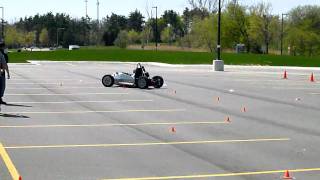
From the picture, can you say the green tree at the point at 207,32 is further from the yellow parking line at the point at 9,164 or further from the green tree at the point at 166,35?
the yellow parking line at the point at 9,164

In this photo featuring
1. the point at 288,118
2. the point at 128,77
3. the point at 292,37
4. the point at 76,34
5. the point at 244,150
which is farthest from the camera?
the point at 76,34

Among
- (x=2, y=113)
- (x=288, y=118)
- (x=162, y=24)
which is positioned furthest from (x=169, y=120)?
(x=162, y=24)

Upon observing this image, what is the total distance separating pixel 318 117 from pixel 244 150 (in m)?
5.47

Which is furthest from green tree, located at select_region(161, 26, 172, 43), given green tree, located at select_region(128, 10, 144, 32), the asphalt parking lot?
the asphalt parking lot

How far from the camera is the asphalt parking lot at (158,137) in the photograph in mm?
7875

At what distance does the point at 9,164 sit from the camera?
8.07 m

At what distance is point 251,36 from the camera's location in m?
91.4

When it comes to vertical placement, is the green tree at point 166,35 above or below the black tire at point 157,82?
above

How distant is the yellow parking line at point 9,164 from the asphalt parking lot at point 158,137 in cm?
4

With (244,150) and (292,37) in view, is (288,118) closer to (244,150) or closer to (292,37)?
(244,150)

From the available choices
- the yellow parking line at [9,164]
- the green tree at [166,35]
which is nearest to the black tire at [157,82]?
the yellow parking line at [9,164]

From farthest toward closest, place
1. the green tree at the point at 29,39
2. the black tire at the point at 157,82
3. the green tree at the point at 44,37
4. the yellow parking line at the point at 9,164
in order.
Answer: the green tree at the point at 44,37 < the green tree at the point at 29,39 < the black tire at the point at 157,82 < the yellow parking line at the point at 9,164

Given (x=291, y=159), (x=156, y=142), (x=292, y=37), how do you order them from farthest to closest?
(x=292, y=37) → (x=156, y=142) → (x=291, y=159)

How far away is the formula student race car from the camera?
72.2 feet
